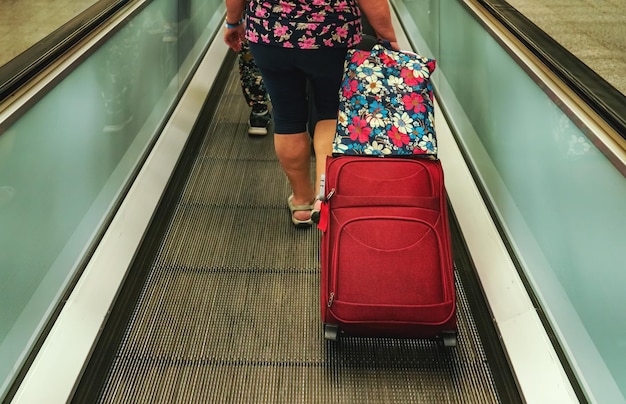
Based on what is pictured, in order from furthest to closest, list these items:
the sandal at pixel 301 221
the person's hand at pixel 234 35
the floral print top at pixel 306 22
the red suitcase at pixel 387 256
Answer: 1. the sandal at pixel 301 221
2. the person's hand at pixel 234 35
3. the floral print top at pixel 306 22
4. the red suitcase at pixel 387 256

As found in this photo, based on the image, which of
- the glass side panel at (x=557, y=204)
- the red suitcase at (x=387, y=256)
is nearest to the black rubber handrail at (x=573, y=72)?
Answer: the glass side panel at (x=557, y=204)

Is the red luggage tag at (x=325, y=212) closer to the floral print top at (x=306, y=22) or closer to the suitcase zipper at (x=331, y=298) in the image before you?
the suitcase zipper at (x=331, y=298)

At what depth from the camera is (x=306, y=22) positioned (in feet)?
7.39

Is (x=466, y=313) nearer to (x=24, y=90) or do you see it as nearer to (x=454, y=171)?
(x=454, y=171)

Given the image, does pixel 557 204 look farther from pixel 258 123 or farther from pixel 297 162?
pixel 258 123

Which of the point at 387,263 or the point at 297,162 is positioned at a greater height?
the point at 297,162

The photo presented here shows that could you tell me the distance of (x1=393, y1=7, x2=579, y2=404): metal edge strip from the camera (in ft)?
6.40

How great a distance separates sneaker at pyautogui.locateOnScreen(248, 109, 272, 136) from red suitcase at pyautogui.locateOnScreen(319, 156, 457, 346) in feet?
5.99

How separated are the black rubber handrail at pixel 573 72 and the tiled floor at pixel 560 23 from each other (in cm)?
22

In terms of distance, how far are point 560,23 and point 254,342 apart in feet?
7.19

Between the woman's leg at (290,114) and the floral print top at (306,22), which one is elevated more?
the floral print top at (306,22)

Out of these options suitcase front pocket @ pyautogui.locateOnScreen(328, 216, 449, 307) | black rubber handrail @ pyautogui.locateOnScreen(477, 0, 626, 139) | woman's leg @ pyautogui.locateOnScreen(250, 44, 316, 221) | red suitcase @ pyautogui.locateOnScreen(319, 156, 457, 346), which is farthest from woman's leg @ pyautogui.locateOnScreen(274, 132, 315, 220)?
black rubber handrail @ pyautogui.locateOnScreen(477, 0, 626, 139)

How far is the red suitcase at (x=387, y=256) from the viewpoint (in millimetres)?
2082

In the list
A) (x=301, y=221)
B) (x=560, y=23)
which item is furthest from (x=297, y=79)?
(x=560, y=23)
